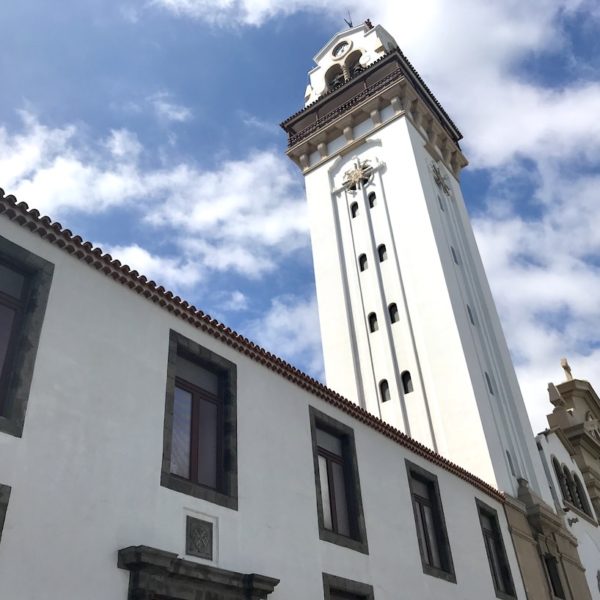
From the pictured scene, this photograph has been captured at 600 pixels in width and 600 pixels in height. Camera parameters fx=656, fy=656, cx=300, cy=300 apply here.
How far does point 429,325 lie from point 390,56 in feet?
53.4

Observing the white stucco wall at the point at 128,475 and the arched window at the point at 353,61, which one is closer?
the white stucco wall at the point at 128,475

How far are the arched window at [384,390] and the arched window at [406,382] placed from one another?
65cm

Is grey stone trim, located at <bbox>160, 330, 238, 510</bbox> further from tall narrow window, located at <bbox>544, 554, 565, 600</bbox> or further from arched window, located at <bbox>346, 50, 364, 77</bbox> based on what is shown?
arched window, located at <bbox>346, 50, 364, 77</bbox>

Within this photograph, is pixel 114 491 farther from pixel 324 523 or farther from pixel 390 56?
pixel 390 56

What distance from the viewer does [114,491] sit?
9125 millimetres

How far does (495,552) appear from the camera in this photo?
19.0 m

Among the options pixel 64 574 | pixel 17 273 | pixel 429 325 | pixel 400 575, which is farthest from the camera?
pixel 429 325

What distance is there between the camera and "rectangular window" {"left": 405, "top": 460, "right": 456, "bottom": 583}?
15.6 meters

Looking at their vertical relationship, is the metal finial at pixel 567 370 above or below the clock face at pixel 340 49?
below

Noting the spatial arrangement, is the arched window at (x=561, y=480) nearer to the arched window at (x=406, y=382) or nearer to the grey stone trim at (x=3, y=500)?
the arched window at (x=406, y=382)

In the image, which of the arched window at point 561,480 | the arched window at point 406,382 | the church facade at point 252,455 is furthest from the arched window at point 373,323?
the arched window at point 561,480

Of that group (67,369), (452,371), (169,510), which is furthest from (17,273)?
(452,371)

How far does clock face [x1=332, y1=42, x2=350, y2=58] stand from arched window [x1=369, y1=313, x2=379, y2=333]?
64.2ft

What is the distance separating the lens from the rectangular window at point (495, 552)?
1825 cm
